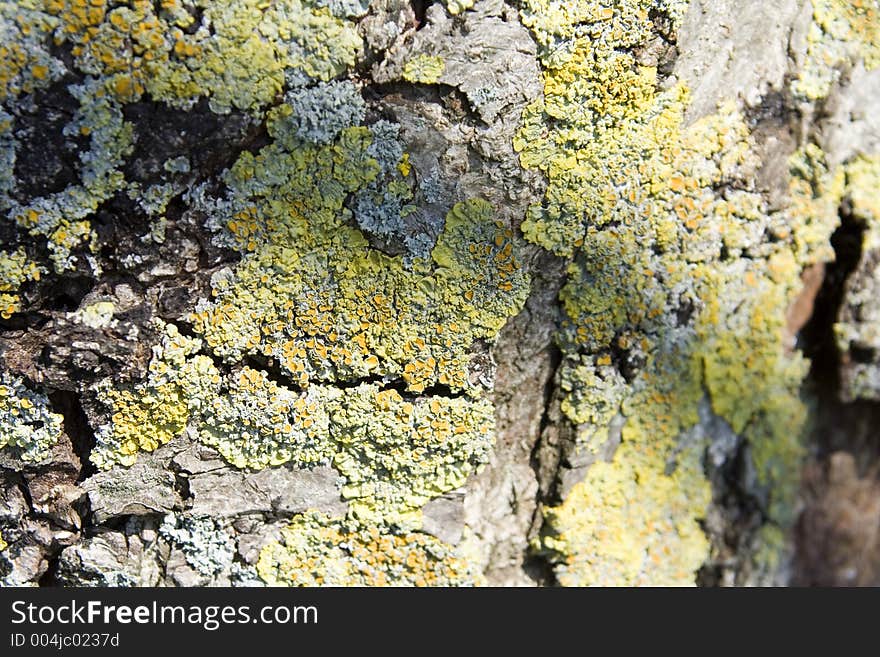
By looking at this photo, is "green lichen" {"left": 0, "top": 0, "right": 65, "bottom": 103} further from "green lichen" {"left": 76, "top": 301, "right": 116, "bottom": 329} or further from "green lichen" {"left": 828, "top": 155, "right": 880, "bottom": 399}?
"green lichen" {"left": 828, "top": 155, "right": 880, "bottom": 399}

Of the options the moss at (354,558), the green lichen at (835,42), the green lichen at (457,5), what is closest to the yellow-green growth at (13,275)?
the moss at (354,558)

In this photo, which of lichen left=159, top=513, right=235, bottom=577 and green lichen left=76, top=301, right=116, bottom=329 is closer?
green lichen left=76, top=301, right=116, bottom=329

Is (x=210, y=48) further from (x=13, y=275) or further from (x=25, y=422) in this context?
(x=25, y=422)

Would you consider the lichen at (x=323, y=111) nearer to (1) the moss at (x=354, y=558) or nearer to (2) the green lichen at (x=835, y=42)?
(1) the moss at (x=354, y=558)

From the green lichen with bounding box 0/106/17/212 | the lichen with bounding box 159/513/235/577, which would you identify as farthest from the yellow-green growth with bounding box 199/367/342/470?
the green lichen with bounding box 0/106/17/212

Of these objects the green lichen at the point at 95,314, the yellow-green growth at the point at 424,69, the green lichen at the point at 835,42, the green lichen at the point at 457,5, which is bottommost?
the green lichen at the point at 95,314

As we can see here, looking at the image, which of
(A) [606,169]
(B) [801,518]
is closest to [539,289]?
(A) [606,169]
